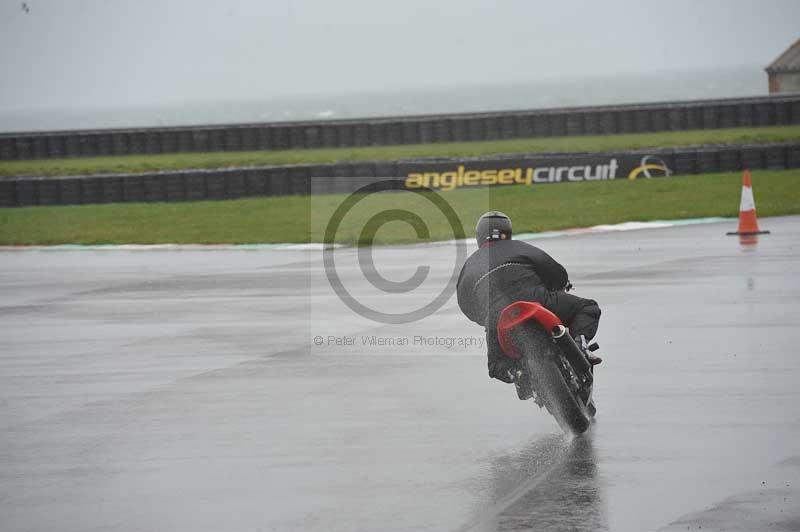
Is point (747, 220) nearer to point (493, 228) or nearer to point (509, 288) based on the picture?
point (493, 228)

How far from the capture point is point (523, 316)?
7.86 meters

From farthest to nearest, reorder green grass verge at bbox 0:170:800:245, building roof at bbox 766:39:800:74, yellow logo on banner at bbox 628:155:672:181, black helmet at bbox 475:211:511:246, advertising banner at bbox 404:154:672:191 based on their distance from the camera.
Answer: building roof at bbox 766:39:800:74, yellow logo on banner at bbox 628:155:672:181, advertising banner at bbox 404:154:672:191, green grass verge at bbox 0:170:800:245, black helmet at bbox 475:211:511:246

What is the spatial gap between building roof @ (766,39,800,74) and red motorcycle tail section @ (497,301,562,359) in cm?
4561

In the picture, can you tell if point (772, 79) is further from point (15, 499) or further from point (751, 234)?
point (15, 499)

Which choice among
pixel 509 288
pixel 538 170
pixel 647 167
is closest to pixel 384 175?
pixel 538 170

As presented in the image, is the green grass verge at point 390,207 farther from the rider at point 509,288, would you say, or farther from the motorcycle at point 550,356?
the motorcycle at point 550,356

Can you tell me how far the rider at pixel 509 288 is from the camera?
8234 millimetres

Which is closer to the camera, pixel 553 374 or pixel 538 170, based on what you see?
pixel 553 374

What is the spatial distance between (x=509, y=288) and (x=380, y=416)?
1279 mm

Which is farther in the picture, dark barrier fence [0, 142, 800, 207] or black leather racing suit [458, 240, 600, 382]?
dark barrier fence [0, 142, 800, 207]


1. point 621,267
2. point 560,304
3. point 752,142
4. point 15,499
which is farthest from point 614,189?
point 15,499

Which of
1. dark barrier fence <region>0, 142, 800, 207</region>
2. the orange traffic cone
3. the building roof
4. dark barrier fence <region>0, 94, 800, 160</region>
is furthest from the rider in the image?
the building roof

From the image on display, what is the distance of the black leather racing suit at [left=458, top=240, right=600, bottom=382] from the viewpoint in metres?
8.23

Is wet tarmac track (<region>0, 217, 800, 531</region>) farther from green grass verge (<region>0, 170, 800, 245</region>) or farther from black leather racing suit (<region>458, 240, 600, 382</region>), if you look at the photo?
green grass verge (<region>0, 170, 800, 245</region>)
